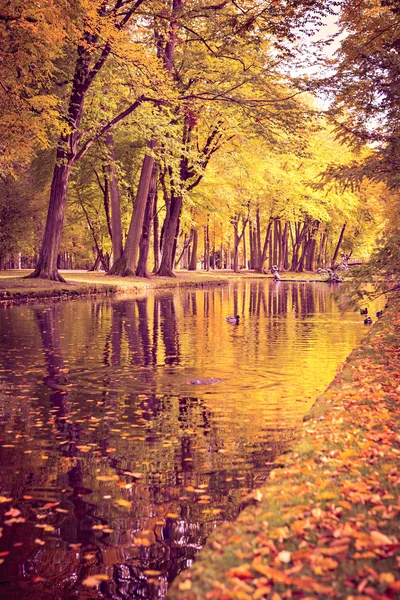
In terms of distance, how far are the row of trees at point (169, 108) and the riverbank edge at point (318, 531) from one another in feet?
23.0

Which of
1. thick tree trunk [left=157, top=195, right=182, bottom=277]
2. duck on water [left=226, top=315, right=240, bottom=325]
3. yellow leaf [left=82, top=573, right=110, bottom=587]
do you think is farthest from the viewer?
thick tree trunk [left=157, top=195, right=182, bottom=277]

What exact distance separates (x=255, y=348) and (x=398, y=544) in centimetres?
977

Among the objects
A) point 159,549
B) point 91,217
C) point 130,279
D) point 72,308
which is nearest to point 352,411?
point 159,549

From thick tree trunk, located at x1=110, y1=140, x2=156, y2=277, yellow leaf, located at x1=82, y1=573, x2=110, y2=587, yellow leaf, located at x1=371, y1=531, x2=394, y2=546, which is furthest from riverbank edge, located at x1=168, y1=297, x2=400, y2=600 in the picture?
thick tree trunk, located at x1=110, y1=140, x2=156, y2=277

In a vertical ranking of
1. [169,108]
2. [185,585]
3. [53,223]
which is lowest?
[185,585]

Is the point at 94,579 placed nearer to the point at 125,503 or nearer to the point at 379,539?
the point at 125,503

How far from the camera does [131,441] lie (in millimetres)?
6578

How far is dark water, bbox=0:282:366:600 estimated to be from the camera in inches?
163

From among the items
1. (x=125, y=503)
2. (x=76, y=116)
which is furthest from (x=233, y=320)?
(x=125, y=503)

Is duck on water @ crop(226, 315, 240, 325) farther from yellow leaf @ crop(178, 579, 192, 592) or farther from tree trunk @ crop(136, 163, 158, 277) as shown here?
tree trunk @ crop(136, 163, 158, 277)

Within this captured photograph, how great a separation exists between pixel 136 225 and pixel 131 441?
30510 mm

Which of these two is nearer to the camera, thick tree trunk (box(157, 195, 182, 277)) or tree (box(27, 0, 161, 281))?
tree (box(27, 0, 161, 281))

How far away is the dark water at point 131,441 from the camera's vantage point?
4.15 metres

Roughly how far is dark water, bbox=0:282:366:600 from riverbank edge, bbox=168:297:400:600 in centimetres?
53
